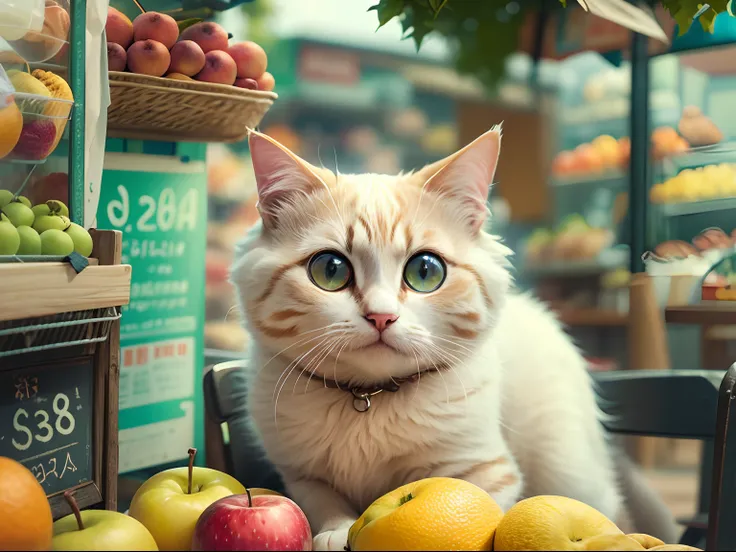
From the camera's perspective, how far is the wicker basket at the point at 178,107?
114cm

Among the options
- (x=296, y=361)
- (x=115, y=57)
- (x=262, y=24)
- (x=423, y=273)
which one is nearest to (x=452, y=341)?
(x=423, y=273)

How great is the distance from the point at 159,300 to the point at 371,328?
70 centimetres

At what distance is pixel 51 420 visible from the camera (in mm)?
957

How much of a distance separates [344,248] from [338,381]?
0.65ft

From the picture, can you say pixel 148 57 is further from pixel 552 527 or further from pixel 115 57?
pixel 552 527

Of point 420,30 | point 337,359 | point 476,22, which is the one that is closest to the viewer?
point 337,359

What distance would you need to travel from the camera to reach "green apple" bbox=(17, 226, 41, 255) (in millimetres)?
895

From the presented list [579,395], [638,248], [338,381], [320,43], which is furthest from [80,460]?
[320,43]

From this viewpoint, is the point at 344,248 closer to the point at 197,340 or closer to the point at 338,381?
the point at 338,381

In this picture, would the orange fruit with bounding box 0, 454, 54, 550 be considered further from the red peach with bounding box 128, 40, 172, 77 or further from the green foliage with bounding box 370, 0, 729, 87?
the green foliage with bounding box 370, 0, 729, 87

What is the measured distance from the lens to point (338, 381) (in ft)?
3.43

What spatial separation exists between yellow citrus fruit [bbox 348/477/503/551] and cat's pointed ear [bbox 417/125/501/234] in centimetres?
42

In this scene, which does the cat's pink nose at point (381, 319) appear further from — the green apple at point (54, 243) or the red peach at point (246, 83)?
the red peach at point (246, 83)

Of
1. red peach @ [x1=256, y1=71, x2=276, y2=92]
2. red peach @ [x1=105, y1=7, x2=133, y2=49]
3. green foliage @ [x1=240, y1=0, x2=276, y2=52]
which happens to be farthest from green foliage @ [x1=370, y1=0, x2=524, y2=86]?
green foliage @ [x1=240, y1=0, x2=276, y2=52]
